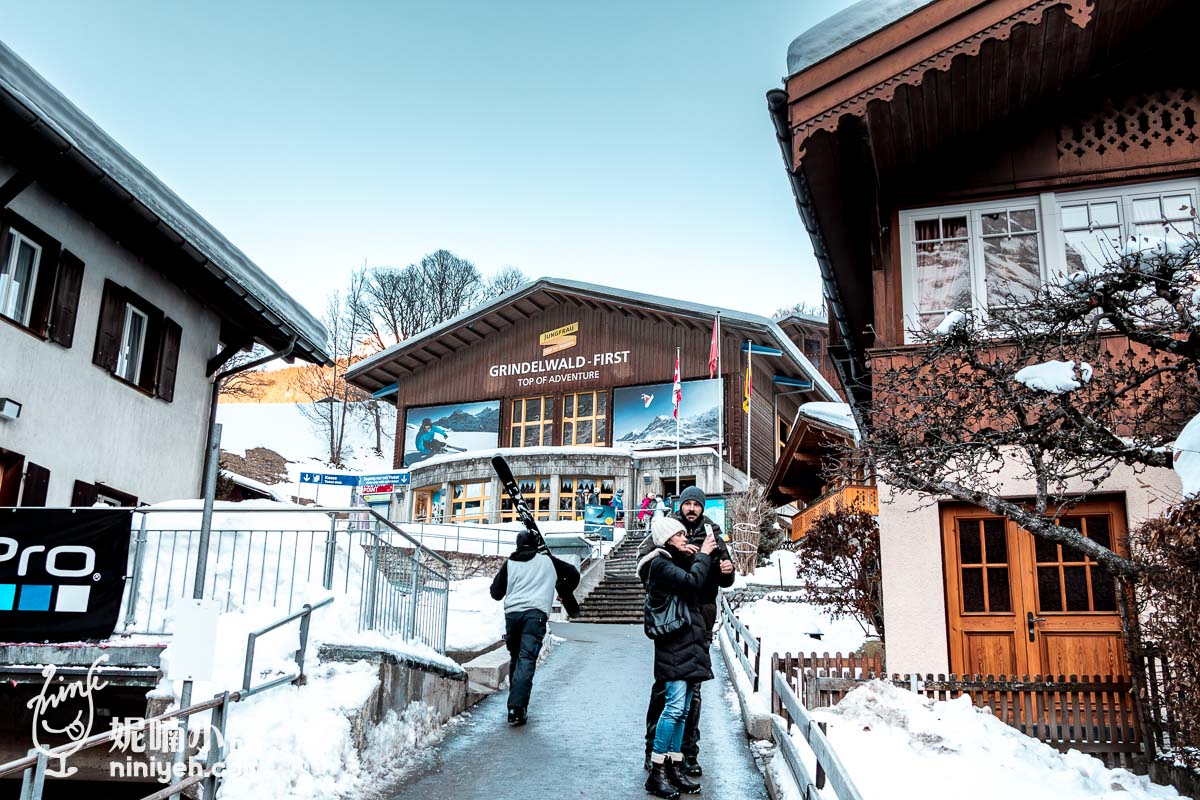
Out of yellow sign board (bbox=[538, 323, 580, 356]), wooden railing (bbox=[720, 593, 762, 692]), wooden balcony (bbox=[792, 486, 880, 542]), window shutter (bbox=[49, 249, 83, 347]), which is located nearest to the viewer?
wooden railing (bbox=[720, 593, 762, 692])

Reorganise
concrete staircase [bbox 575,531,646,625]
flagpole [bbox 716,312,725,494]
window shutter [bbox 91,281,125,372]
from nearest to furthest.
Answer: window shutter [bbox 91,281,125,372] → concrete staircase [bbox 575,531,646,625] → flagpole [bbox 716,312,725,494]

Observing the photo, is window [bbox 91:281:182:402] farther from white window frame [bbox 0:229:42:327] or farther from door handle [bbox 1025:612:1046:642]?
door handle [bbox 1025:612:1046:642]

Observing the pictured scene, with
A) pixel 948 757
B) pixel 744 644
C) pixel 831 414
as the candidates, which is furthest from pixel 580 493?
Result: pixel 948 757

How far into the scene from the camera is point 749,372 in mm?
33531

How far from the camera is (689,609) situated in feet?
21.6

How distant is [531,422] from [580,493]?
19.4 ft

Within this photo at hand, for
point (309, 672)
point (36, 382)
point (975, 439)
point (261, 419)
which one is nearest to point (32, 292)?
point (36, 382)

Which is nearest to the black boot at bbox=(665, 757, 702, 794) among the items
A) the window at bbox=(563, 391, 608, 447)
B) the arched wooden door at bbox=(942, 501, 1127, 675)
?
the arched wooden door at bbox=(942, 501, 1127, 675)

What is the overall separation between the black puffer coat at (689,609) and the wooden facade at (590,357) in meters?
27.9

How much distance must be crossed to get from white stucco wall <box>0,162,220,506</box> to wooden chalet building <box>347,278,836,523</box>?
65.7 feet

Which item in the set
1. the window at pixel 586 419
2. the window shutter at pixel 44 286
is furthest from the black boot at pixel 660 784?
the window at pixel 586 419

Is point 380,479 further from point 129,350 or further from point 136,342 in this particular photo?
point 129,350

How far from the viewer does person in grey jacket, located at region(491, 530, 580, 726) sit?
9250 millimetres

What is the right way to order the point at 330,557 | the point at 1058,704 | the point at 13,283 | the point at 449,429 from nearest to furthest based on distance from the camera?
the point at 330,557 → the point at 1058,704 → the point at 13,283 → the point at 449,429
